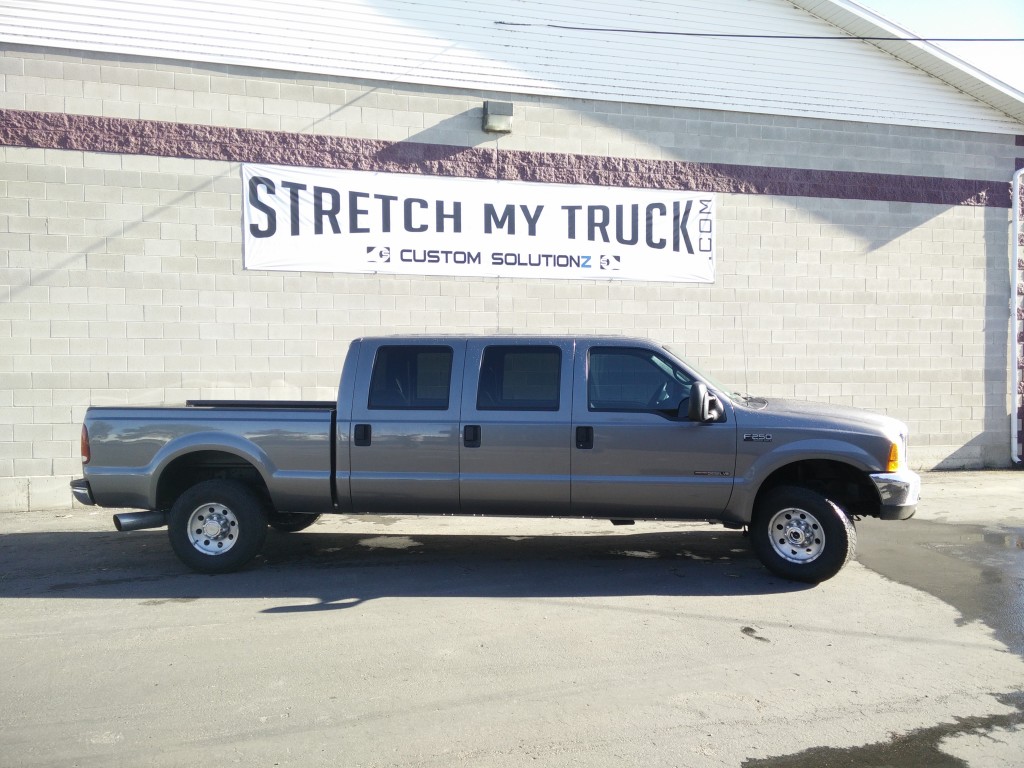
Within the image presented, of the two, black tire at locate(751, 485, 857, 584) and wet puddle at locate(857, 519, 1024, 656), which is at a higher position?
black tire at locate(751, 485, 857, 584)

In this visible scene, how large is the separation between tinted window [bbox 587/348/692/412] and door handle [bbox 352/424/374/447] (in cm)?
175

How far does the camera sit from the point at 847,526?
6.39 metres

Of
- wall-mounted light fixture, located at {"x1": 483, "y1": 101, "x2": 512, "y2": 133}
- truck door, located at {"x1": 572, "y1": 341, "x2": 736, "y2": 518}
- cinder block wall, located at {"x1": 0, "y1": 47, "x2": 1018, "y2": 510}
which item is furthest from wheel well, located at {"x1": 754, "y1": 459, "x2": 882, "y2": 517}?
wall-mounted light fixture, located at {"x1": 483, "y1": 101, "x2": 512, "y2": 133}

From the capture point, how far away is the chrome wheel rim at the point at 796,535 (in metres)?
6.49

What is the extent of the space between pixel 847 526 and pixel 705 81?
754 cm

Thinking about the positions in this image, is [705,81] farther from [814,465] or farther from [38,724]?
[38,724]

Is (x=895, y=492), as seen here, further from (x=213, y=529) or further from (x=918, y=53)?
(x=918, y=53)

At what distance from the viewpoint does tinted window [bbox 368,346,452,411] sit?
22.3ft

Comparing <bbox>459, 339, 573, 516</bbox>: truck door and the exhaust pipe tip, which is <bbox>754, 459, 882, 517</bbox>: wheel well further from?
the exhaust pipe tip

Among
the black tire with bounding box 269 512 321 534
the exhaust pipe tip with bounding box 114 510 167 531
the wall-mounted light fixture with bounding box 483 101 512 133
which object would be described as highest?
the wall-mounted light fixture with bounding box 483 101 512 133

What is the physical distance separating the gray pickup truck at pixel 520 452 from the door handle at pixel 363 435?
1cm

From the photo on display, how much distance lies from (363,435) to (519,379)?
132cm

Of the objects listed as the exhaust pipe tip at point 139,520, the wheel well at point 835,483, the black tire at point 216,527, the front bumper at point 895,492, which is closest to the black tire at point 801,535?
the wheel well at point 835,483

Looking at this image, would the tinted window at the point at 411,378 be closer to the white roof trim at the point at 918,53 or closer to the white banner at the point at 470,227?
the white banner at the point at 470,227
